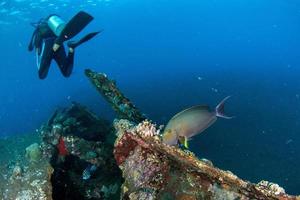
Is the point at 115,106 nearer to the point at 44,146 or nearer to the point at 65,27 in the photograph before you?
the point at 44,146

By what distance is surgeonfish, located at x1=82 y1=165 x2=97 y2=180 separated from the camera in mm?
5392

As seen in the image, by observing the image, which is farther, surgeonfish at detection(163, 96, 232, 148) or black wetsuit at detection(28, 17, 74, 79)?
black wetsuit at detection(28, 17, 74, 79)

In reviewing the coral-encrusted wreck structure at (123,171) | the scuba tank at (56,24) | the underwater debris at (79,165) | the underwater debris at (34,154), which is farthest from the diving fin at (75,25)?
the underwater debris at (34,154)

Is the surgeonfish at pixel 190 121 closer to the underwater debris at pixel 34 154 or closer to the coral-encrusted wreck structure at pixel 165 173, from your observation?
the coral-encrusted wreck structure at pixel 165 173

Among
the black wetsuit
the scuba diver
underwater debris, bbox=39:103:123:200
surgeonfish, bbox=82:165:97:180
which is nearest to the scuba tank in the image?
the scuba diver

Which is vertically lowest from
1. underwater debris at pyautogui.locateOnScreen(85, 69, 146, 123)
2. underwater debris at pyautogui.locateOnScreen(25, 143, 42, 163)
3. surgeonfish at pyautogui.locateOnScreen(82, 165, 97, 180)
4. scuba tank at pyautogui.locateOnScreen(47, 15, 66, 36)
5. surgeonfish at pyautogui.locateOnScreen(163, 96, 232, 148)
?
surgeonfish at pyautogui.locateOnScreen(82, 165, 97, 180)

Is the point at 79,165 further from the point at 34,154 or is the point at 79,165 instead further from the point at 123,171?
the point at 123,171

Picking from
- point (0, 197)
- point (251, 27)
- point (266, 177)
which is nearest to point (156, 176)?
point (0, 197)

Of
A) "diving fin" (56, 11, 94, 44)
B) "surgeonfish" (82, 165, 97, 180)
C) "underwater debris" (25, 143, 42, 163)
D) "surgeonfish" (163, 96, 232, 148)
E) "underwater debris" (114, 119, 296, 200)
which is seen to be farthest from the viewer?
"diving fin" (56, 11, 94, 44)

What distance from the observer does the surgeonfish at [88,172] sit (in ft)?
17.7

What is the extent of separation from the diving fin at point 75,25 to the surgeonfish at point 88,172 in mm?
3069

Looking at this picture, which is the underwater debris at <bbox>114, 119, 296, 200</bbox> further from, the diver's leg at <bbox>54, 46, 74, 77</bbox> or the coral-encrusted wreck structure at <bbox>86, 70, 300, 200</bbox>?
the diver's leg at <bbox>54, 46, 74, 77</bbox>

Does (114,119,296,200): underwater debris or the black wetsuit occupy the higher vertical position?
(114,119,296,200): underwater debris

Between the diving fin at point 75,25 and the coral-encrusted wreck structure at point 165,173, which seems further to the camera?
the diving fin at point 75,25
